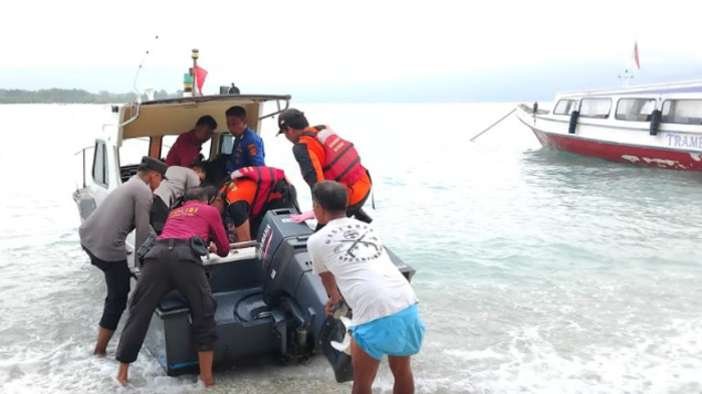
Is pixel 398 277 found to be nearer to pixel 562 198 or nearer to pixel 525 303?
pixel 525 303

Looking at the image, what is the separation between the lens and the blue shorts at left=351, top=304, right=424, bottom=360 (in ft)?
9.86

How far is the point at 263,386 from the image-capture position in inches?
174

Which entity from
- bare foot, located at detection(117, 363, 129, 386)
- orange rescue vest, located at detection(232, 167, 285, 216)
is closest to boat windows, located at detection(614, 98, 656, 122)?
orange rescue vest, located at detection(232, 167, 285, 216)

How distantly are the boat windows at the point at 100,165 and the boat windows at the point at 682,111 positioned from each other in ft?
54.5

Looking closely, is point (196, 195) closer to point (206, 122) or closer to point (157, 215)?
point (157, 215)

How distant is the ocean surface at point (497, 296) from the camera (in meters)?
4.80

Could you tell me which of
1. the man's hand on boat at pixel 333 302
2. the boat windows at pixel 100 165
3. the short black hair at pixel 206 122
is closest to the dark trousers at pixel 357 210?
the man's hand on boat at pixel 333 302

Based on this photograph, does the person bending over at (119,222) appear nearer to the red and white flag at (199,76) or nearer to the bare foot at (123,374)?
the bare foot at (123,374)

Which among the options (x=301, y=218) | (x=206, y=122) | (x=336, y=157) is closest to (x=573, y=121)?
(x=206, y=122)

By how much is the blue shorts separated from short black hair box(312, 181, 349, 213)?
627 millimetres

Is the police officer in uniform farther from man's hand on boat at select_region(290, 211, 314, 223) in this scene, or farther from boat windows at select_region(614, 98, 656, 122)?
boat windows at select_region(614, 98, 656, 122)

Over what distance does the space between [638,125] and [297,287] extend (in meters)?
18.3

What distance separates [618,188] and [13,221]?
15.2 meters

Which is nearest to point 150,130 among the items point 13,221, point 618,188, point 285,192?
point 285,192
